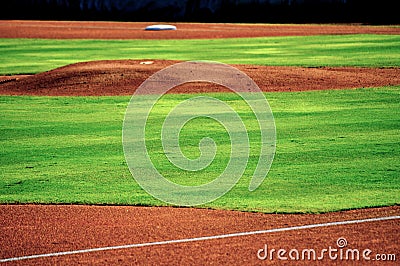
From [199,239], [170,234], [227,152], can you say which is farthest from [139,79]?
[199,239]

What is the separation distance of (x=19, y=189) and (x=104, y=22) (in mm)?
34502

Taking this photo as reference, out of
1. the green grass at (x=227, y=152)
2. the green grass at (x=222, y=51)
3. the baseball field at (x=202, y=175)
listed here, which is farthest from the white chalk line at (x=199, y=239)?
the green grass at (x=222, y=51)

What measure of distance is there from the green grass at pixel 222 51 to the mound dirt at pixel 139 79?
2750 millimetres

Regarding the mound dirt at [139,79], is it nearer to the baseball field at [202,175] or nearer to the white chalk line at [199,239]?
the baseball field at [202,175]

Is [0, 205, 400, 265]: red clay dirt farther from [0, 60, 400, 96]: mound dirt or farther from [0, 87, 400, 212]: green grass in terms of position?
[0, 60, 400, 96]: mound dirt

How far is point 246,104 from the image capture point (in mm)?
14344

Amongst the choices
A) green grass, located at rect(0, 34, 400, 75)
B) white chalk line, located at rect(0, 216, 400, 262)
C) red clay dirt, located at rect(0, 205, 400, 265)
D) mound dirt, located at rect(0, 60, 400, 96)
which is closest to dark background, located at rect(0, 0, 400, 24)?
green grass, located at rect(0, 34, 400, 75)

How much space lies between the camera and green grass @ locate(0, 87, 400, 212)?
26.8ft

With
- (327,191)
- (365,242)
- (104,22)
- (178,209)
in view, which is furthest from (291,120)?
(104,22)

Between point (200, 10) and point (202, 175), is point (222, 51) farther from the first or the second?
point (200, 10)

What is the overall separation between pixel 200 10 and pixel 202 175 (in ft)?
126

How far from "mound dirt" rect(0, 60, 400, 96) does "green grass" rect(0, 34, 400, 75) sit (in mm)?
2750

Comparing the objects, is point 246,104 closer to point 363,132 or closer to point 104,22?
point 363,132

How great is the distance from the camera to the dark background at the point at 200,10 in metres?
43.5
